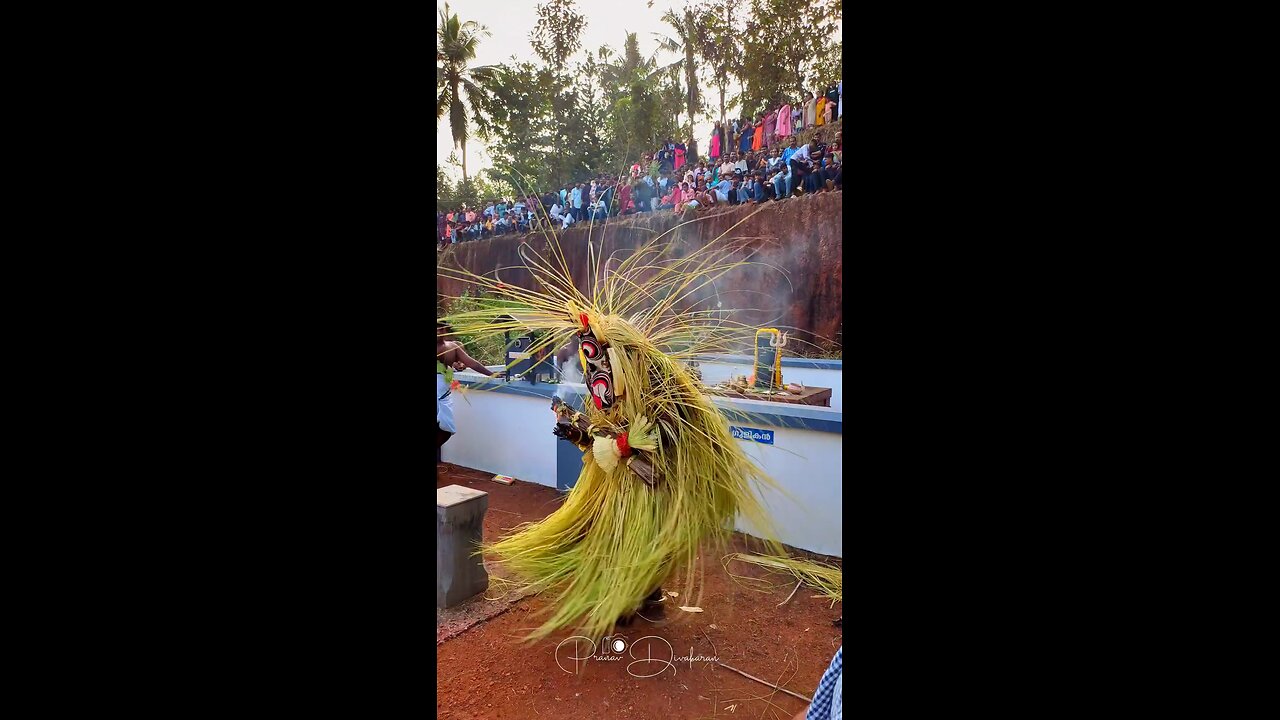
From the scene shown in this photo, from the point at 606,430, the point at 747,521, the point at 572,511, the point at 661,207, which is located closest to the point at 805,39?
the point at 661,207

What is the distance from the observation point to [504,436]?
5.32 ft

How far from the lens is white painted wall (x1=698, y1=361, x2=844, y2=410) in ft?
4.61

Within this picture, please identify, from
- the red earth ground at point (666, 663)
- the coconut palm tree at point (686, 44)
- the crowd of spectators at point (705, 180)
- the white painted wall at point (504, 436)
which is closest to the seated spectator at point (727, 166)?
the crowd of spectators at point (705, 180)

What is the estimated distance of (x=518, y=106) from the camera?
55.7 inches

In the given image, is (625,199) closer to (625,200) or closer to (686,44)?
(625,200)

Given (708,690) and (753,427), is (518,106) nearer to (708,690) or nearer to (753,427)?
(753,427)

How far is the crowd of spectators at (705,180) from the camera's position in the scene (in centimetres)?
135

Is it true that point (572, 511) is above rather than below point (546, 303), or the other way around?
below

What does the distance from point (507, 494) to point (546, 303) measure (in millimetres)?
498

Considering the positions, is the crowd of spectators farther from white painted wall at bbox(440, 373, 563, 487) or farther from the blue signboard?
the blue signboard

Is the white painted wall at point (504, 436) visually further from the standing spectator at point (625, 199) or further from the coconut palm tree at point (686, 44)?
the coconut palm tree at point (686, 44)

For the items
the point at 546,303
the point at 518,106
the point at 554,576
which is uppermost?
the point at 518,106
